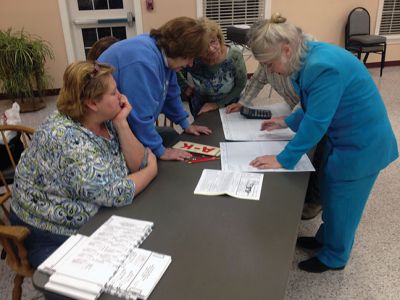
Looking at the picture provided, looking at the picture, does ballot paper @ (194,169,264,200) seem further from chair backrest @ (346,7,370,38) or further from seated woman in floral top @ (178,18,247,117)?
chair backrest @ (346,7,370,38)

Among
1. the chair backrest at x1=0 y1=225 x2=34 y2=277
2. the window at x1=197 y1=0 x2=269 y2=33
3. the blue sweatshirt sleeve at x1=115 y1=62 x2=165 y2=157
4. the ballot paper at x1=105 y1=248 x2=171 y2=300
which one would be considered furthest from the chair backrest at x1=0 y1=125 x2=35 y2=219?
the window at x1=197 y1=0 x2=269 y2=33

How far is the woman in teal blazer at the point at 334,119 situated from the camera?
119 centimetres

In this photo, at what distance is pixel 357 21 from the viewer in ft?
16.7

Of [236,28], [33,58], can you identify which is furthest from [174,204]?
[33,58]

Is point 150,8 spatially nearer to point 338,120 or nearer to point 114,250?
point 338,120

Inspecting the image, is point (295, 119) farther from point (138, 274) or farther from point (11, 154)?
point (11, 154)

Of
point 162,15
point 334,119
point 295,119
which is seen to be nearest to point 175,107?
point 295,119

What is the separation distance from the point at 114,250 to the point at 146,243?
0.09 meters

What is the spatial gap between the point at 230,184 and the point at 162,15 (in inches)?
156

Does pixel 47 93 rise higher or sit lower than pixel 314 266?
higher

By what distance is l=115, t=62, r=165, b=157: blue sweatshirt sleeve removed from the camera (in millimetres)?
1375

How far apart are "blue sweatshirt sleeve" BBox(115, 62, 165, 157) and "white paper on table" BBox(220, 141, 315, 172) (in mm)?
286

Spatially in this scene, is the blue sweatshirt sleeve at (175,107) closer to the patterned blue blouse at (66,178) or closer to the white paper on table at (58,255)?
the patterned blue blouse at (66,178)

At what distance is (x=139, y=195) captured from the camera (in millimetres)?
1217
